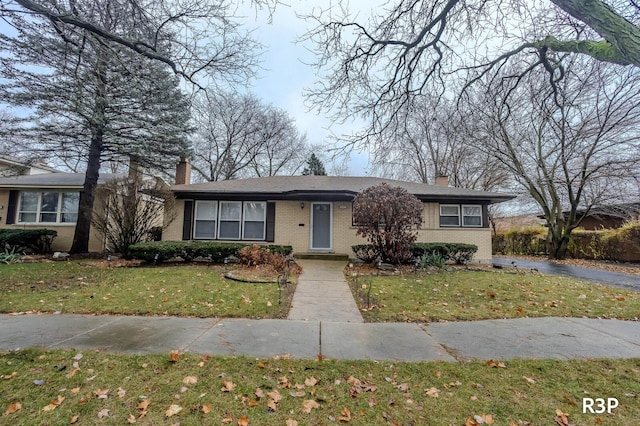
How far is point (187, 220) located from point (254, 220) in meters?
2.93

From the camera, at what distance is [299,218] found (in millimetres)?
13281

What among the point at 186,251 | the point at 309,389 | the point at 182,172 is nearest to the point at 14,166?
the point at 182,172

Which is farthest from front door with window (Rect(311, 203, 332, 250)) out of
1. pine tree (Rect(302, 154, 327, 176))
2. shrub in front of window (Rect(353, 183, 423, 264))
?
pine tree (Rect(302, 154, 327, 176))

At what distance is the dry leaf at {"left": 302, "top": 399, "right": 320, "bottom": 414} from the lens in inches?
103

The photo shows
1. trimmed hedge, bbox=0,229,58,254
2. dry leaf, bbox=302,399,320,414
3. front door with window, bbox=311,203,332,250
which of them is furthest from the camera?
front door with window, bbox=311,203,332,250

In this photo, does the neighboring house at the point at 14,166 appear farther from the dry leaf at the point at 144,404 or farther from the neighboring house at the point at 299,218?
the dry leaf at the point at 144,404

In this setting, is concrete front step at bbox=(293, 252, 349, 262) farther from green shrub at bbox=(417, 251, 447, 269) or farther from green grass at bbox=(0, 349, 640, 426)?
green grass at bbox=(0, 349, 640, 426)

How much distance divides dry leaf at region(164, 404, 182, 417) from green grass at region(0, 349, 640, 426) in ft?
0.12

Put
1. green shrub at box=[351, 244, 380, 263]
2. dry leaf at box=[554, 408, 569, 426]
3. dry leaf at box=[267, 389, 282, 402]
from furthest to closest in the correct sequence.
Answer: green shrub at box=[351, 244, 380, 263] < dry leaf at box=[267, 389, 282, 402] < dry leaf at box=[554, 408, 569, 426]

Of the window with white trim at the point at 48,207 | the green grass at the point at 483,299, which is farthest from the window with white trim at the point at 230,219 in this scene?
the green grass at the point at 483,299

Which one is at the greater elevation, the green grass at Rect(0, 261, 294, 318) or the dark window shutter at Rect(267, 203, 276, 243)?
the dark window shutter at Rect(267, 203, 276, 243)

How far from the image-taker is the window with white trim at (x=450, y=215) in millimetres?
13406

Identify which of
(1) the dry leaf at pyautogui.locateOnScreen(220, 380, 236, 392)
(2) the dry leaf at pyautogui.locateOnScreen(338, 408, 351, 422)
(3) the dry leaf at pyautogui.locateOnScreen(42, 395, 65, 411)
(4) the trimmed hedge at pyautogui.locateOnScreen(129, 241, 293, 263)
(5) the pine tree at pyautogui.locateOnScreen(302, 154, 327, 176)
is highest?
(5) the pine tree at pyautogui.locateOnScreen(302, 154, 327, 176)

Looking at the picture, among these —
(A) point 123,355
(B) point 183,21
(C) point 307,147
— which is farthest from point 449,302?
(C) point 307,147
